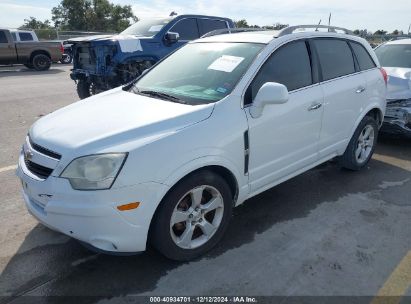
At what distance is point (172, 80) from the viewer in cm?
370

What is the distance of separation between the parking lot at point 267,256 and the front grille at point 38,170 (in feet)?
2.46

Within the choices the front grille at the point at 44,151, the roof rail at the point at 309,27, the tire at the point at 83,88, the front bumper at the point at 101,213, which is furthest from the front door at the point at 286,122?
the tire at the point at 83,88

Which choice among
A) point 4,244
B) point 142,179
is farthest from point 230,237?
point 4,244

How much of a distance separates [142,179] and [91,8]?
181ft

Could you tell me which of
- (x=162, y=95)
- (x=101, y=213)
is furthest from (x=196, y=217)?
(x=162, y=95)

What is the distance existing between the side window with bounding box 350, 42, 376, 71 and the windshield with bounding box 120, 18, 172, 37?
5457 mm

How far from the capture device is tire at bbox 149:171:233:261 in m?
2.75

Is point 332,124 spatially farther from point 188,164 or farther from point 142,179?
point 142,179

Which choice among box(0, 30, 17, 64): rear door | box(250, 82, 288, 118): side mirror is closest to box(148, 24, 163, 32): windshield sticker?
box(250, 82, 288, 118): side mirror

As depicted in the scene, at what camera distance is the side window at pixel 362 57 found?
4.69 m

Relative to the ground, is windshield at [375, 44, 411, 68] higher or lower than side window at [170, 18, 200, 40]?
lower

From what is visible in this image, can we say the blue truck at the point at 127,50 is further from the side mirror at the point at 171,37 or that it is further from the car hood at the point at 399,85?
the car hood at the point at 399,85

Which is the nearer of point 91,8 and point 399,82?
point 399,82

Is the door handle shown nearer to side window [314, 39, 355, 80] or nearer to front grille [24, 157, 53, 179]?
side window [314, 39, 355, 80]
